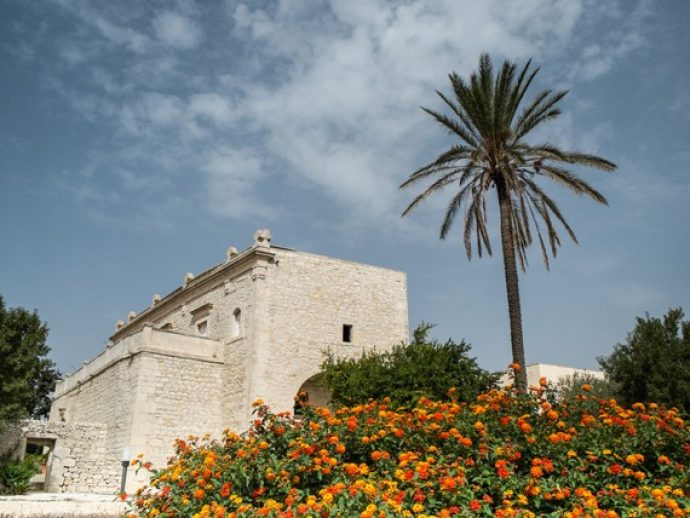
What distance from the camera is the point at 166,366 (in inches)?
843

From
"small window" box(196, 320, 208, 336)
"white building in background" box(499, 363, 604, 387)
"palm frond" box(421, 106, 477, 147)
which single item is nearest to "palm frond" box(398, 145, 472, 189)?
"palm frond" box(421, 106, 477, 147)

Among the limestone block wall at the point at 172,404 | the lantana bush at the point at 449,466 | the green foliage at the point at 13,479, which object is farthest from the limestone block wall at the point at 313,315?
the lantana bush at the point at 449,466

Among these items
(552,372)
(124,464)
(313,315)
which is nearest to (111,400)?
(124,464)

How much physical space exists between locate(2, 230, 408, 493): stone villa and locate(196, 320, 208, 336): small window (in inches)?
2.5

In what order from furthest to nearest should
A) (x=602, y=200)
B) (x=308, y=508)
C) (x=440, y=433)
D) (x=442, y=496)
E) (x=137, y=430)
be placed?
(x=137, y=430)
(x=602, y=200)
(x=440, y=433)
(x=442, y=496)
(x=308, y=508)

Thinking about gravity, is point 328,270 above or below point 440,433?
above

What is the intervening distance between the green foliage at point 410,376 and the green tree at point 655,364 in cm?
837

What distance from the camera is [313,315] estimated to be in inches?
904

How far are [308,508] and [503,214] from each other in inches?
523

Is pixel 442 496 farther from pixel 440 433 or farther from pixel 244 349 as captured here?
pixel 244 349

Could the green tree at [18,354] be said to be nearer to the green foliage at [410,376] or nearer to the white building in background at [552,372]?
the green foliage at [410,376]

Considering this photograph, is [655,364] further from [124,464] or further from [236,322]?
[124,464]

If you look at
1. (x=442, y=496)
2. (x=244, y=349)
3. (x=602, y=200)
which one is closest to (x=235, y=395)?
(x=244, y=349)

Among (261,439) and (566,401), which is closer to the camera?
(261,439)
